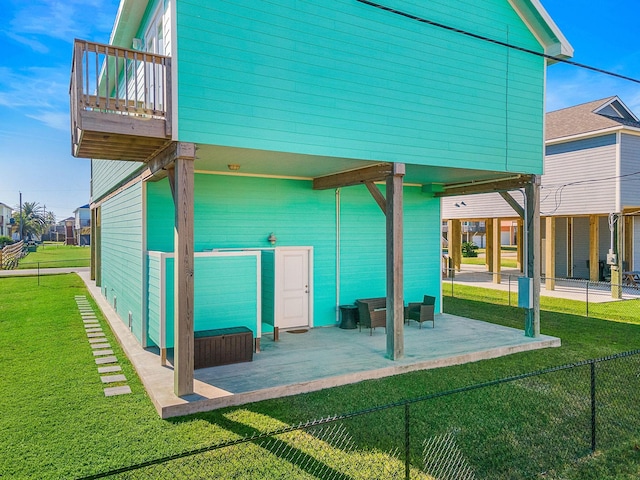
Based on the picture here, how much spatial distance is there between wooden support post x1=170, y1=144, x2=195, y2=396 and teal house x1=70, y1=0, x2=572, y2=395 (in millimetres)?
19

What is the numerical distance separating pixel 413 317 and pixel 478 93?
485 centimetres

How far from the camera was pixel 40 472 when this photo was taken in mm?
3973

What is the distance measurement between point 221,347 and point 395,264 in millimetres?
3142

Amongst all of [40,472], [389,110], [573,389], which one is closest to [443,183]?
[389,110]

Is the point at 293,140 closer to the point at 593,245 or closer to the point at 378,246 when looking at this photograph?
the point at 378,246

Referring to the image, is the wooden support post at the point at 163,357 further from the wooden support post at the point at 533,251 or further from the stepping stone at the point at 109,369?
the wooden support post at the point at 533,251

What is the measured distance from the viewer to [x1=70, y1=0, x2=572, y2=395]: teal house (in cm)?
561

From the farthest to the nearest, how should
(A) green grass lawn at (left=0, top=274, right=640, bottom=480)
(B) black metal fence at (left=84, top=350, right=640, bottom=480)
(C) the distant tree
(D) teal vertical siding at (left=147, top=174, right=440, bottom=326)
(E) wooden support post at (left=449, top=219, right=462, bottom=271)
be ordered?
(C) the distant tree, (E) wooden support post at (left=449, top=219, right=462, bottom=271), (D) teal vertical siding at (left=147, top=174, right=440, bottom=326), (A) green grass lawn at (left=0, top=274, right=640, bottom=480), (B) black metal fence at (left=84, top=350, right=640, bottom=480)

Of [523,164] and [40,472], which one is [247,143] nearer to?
[40,472]

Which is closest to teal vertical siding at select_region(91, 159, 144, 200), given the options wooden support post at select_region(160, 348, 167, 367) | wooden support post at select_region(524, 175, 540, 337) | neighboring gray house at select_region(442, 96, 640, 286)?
wooden support post at select_region(160, 348, 167, 367)

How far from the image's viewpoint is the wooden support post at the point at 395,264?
7215 millimetres

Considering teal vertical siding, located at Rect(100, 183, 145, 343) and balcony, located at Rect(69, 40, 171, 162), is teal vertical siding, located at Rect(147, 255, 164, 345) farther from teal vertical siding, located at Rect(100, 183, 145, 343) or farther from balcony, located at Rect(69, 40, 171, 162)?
balcony, located at Rect(69, 40, 171, 162)

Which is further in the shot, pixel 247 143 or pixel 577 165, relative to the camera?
pixel 577 165

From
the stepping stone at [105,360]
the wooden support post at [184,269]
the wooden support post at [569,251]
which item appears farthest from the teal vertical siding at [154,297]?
the wooden support post at [569,251]
